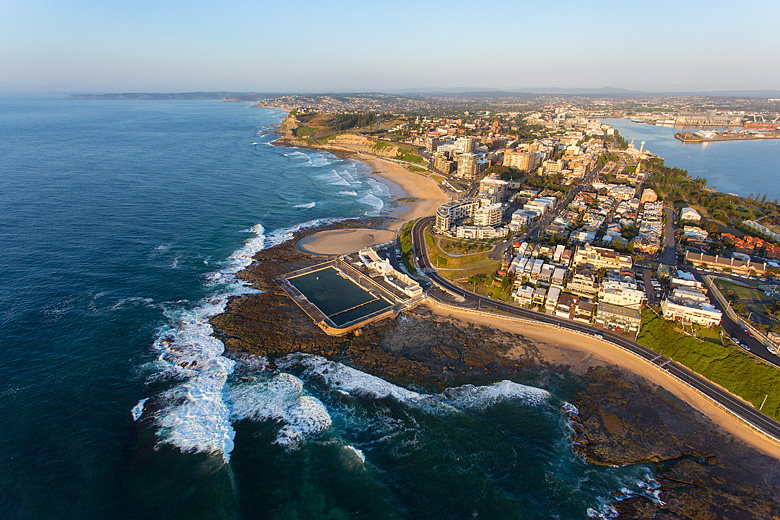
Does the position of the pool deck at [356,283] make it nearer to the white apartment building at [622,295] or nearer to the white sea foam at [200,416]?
the white sea foam at [200,416]

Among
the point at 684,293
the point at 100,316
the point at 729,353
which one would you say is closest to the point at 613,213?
the point at 684,293

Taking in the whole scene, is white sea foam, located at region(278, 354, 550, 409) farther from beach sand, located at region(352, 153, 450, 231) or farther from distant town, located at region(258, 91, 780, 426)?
beach sand, located at region(352, 153, 450, 231)

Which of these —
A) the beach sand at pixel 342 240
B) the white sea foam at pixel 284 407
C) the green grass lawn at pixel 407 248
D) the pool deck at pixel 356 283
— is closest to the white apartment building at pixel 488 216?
the green grass lawn at pixel 407 248

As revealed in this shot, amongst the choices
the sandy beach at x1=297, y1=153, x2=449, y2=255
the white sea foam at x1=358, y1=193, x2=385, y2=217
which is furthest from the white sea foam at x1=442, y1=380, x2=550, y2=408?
the white sea foam at x1=358, y1=193, x2=385, y2=217

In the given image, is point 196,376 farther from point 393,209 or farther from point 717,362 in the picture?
point 393,209

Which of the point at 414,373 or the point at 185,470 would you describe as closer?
the point at 185,470

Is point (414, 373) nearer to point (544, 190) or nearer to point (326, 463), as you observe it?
point (326, 463)
